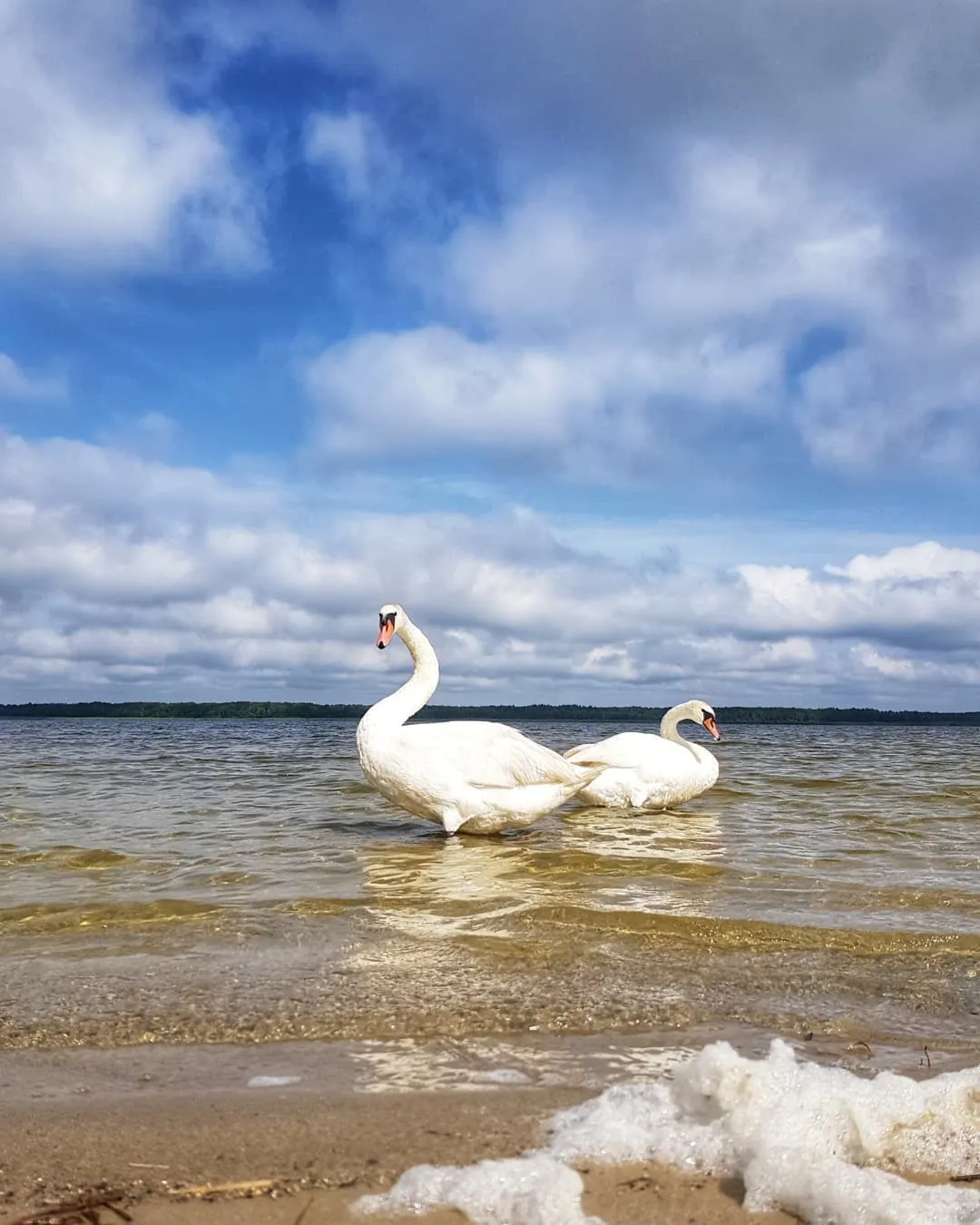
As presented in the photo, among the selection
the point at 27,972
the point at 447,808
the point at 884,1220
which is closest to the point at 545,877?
the point at 447,808

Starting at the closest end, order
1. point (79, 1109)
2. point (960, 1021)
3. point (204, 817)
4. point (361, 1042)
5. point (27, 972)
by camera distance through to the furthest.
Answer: point (79, 1109) < point (361, 1042) < point (960, 1021) < point (27, 972) < point (204, 817)

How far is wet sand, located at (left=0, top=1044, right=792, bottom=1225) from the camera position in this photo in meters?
2.84

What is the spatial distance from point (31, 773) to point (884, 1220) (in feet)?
63.1

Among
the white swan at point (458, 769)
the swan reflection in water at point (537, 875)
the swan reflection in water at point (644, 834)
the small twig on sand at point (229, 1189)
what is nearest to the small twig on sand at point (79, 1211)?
the small twig on sand at point (229, 1189)

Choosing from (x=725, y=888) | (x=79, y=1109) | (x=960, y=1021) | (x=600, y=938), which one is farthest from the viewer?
(x=725, y=888)

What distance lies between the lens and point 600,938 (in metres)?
6.18

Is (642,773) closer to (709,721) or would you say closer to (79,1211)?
(709,721)

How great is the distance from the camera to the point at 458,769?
1027 cm

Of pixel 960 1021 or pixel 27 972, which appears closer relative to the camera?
pixel 960 1021

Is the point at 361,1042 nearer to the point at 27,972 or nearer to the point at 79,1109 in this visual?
the point at 79,1109

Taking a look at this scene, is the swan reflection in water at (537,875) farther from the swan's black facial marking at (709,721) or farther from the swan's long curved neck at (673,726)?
the swan's black facial marking at (709,721)

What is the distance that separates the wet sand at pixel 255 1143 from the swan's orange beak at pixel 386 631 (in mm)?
7463

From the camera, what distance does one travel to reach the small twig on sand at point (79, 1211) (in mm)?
2713

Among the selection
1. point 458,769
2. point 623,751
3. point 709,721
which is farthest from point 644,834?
point 709,721
